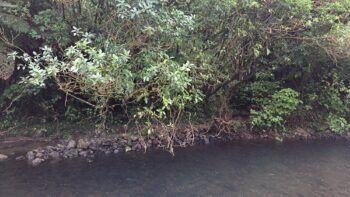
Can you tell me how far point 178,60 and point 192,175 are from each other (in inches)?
107

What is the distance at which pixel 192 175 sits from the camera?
30.7 feet

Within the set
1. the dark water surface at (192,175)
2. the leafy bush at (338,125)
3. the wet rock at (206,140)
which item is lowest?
the dark water surface at (192,175)

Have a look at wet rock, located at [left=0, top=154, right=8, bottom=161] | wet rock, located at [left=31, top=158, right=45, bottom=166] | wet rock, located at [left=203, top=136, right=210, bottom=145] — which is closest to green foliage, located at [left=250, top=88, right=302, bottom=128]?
wet rock, located at [left=203, top=136, right=210, bottom=145]

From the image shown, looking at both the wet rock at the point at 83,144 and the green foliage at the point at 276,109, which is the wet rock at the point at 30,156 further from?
the green foliage at the point at 276,109

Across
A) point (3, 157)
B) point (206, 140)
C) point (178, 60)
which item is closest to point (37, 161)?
point (3, 157)

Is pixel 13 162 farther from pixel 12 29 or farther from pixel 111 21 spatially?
pixel 111 21

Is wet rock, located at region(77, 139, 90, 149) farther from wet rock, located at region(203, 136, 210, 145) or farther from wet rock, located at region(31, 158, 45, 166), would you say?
wet rock, located at region(203, 136, 210, 145)

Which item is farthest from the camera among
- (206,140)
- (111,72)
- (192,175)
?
(206,140)

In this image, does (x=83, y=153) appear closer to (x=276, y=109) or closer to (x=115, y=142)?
(x=115, y=142)

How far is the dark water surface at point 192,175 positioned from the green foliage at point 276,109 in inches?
50.8

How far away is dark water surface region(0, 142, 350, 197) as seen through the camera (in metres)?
8.38

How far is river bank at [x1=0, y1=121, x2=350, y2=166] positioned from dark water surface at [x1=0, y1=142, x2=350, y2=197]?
39 cm

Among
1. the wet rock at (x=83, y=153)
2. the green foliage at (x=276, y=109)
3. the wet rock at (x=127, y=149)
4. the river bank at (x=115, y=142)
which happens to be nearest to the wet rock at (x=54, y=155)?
the river bank at (x=115, y=142)

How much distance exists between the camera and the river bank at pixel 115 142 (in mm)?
10192
